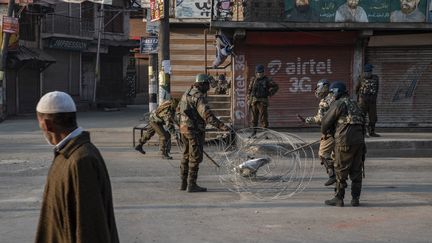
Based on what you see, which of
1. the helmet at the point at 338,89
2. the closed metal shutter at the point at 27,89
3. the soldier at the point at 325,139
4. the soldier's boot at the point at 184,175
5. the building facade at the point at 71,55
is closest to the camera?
the helmet at the point at 338,89

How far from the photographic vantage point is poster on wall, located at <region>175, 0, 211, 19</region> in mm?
17797

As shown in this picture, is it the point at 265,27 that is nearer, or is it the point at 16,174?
the point at 16,174

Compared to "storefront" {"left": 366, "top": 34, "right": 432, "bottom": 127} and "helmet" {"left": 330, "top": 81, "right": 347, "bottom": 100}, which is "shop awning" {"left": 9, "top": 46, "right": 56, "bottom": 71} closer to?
"storefront" {"left": 366, "top": 34, "right": 432, "bottom": 127}

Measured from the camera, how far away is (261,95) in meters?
14.3

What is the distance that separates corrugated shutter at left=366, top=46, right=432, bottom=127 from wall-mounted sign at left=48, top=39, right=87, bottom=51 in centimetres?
2276

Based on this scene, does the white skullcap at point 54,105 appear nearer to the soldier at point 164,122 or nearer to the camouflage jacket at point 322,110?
the camouflage jacket at point 322,110

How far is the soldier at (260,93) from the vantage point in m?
14.1

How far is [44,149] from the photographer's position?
15.5 metres

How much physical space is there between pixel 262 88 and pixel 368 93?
2537mm

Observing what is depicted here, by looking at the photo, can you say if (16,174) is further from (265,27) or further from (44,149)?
(265,27)

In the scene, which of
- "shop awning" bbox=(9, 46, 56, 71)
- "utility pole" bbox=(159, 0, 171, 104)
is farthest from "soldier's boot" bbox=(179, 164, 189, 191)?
"shop awning" bbox=(9, 46, 56, 71)

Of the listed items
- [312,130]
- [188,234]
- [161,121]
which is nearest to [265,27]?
[312,130]

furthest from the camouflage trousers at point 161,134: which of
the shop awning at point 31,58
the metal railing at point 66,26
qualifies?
the metal railing at point 66,26

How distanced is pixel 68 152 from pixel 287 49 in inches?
557
